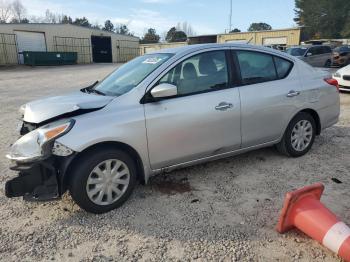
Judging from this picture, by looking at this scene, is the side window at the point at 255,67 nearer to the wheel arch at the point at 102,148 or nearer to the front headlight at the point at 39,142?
the wheel arch at the point at 102,148

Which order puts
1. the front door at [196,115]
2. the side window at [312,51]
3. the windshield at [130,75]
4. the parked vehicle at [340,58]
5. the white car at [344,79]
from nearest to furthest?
the front door at [196,115]
the windshield at [130,75]
the white car at [344,79]
the side window at [312,51]
the parked vehicle at [340,58]

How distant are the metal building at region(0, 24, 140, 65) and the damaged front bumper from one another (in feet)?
110

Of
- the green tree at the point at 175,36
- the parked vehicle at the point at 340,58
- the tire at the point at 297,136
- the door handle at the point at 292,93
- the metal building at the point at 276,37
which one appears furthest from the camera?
the green tree at the point at 175,36

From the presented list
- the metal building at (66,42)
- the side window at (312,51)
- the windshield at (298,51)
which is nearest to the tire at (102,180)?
the windshield at (298,51)

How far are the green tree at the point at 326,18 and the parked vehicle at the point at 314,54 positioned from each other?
1642 inches

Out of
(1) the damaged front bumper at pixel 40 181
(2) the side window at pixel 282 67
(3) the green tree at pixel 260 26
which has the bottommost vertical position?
(1) the damaged front bumper at pixel 40 181

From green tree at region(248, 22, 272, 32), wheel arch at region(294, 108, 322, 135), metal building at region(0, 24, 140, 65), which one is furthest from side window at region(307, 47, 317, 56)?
green tree at region(248, 22, 272, 32)

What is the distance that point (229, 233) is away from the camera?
303 cm

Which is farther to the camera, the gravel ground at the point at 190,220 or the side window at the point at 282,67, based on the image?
the side window at the point at 282,67

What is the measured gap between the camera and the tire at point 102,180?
124 inches

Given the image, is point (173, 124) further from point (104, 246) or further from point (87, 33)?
point (87, 33)

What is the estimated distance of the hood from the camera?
10.8 ft

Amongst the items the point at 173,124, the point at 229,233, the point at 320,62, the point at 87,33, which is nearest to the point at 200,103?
the point at 173,124

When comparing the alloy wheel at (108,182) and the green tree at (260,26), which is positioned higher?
the green tree at (260,26)
